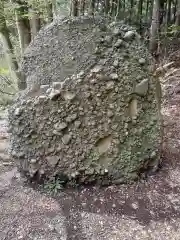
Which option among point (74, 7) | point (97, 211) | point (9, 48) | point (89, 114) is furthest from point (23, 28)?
point (97, 211)

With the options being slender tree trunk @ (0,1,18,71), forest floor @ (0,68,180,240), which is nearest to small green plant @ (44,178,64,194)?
forest floor @ (0,68,180,240)

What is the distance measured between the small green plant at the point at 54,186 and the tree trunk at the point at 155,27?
3.14m

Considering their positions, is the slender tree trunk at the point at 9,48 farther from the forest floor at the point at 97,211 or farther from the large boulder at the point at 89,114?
the forest floor at the point at 97,211

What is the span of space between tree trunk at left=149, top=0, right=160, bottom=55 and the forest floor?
8.68 feet

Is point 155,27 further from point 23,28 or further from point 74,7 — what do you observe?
point 23,28

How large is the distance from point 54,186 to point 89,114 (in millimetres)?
645

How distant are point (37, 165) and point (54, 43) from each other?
1.04m

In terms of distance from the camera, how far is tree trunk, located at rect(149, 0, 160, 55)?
4.08 meters

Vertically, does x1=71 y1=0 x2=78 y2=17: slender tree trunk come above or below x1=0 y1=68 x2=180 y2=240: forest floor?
above

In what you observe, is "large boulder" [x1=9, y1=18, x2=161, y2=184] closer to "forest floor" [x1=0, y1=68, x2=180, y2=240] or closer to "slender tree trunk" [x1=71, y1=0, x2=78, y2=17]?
"forest floor" [x1=0, y1=68, x2=180, y2=240]

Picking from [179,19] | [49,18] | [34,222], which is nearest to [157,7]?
[179,19]

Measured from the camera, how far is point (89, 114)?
2137mm

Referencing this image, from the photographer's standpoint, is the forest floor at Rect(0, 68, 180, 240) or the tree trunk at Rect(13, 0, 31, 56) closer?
the forest floor at Rect(0, 68, 180, 240)

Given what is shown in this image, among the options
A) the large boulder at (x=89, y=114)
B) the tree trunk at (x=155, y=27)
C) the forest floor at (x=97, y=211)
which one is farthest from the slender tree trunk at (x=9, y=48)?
the forest floor at (x=97, y=211)
